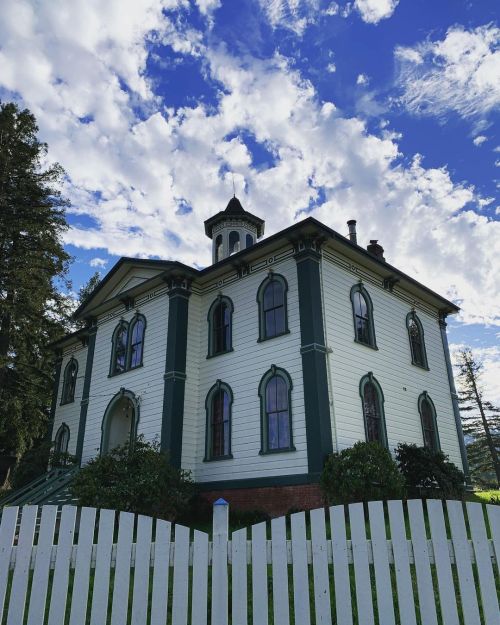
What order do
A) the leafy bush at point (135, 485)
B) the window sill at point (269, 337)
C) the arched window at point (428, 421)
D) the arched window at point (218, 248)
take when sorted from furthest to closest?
the arched window at point (218, 248) < the arched window at point (428, 421) < the window sill at point (269, 337) < the leafy bush at point (135, 485)

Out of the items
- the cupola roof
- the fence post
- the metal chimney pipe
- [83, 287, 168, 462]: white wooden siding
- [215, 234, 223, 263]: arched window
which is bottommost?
the fence post

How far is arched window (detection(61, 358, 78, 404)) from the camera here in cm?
2471

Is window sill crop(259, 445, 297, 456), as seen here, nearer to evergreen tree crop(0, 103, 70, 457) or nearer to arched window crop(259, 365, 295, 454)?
arched window crop(259, 365, 295, 454)

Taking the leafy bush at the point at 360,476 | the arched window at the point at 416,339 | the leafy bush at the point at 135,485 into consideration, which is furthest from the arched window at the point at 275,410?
the arched window at the point at 416,339

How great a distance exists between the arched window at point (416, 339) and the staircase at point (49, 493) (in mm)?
12640

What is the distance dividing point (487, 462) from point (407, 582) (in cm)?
4453

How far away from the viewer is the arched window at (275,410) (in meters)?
14.6

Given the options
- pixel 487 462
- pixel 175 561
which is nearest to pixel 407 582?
pixel 175 561

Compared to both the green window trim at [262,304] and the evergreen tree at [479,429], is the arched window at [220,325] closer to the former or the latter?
the green window trim at [262,304]

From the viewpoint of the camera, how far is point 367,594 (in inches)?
158

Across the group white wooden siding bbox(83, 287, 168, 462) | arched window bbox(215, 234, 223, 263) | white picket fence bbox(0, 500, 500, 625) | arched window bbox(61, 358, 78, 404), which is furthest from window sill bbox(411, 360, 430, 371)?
arched window bbox(61, 358, 78, 404)

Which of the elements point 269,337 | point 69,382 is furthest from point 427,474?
point 69,382

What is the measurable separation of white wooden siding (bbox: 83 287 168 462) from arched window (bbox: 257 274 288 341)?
383cm

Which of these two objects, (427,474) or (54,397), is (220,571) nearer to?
(427,474)
